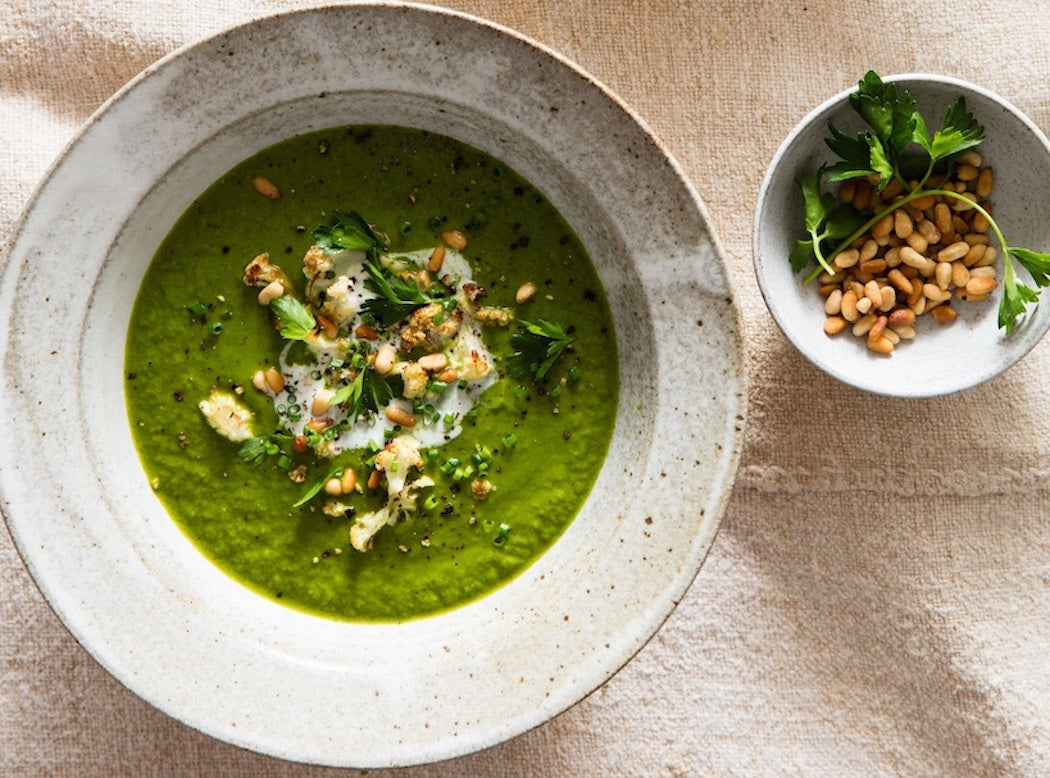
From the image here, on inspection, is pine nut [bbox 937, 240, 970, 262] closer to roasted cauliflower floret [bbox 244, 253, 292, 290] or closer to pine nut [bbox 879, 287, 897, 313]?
pine nut [bbox 879, 287, 897, 313]

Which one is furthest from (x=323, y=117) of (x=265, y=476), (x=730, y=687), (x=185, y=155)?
(x=730, y=687)

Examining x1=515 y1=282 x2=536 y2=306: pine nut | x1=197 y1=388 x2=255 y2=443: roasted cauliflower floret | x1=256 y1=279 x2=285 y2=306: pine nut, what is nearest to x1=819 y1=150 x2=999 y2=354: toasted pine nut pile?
x1=515 y1=282 x2=536 y2=306: pine nut

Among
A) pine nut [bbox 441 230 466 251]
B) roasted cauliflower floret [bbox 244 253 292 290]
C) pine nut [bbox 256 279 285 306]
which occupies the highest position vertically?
roasted cauliflower floret [bbox 244 253 292 290]

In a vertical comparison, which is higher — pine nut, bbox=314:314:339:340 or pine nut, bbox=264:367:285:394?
pine nut, bbox=314:314:339:340

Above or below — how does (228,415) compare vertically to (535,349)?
above

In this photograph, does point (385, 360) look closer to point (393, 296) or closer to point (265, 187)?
point (393, 296)

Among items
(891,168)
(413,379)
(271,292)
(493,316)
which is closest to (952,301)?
(891,168)

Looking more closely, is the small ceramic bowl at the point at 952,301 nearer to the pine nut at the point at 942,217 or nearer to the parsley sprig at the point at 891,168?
the parsley sprig at the point at 891,168
